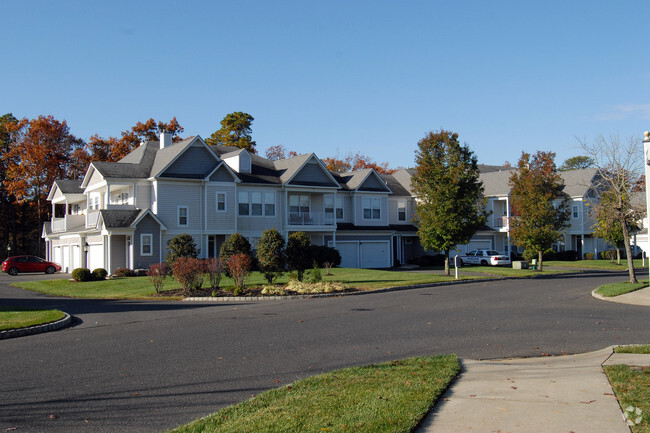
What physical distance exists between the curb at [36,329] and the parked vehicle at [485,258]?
37434mm

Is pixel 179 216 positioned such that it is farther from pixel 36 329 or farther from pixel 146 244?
pixel 36 329

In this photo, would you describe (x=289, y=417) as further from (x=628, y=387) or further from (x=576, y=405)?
(x=628, y=387)

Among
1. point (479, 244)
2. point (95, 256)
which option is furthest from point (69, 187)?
point (479, 244)

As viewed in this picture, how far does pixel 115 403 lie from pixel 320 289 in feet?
59.1

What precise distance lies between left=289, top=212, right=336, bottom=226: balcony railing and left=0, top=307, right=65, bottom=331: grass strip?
26.1m

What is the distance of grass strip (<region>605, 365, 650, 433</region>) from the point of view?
6180mm

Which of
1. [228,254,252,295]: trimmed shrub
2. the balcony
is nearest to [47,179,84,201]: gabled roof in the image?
the balcony

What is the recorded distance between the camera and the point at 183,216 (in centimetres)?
3972

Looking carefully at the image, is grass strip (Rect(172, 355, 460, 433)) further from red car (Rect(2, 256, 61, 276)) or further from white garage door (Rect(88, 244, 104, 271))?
red car (Rect(2, 256, 61, 276))

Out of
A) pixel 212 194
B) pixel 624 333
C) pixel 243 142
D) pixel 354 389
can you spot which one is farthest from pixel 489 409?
pixel 243 142

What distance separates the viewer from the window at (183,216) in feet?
130

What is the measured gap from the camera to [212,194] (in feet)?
134

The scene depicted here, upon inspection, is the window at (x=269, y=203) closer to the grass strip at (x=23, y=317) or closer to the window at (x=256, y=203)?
the window at (x=256, y=203)

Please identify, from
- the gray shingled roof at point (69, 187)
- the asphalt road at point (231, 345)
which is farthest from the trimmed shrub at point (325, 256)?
the gray shingled roof at point (69, 187)
